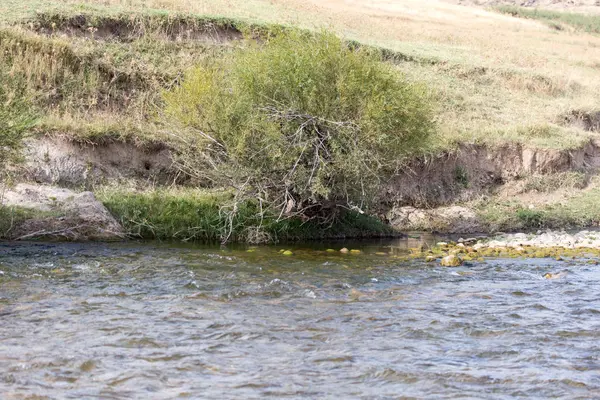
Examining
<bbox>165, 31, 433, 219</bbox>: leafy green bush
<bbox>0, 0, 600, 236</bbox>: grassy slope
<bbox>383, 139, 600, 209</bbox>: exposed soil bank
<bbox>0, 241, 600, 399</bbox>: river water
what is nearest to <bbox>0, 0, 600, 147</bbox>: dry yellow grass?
<bbox>0, 0, 600, 236</bbox>: grassy slope

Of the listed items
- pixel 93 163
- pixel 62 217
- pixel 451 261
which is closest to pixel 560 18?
pixel 93 163

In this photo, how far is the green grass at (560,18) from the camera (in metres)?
68.9

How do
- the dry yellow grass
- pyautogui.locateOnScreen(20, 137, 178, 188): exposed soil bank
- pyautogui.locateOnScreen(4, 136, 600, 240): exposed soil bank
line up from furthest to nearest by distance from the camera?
the dry yellow grass
pyautogui.locateOnScreen(20, 137, 178, 188): exposed soil bank
pyautogui.locateOnScreen(4, 136, 600, 240): exposed soil bank

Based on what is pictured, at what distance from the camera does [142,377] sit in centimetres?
823

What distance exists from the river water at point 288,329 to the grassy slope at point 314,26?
9391 mm

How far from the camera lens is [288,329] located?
34.2 feet

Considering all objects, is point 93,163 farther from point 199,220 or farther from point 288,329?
point 288,329

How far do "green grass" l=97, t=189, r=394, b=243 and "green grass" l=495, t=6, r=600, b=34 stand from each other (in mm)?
53909

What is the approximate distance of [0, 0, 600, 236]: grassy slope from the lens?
88.7 feet

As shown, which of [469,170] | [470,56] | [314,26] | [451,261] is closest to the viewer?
[451,261]

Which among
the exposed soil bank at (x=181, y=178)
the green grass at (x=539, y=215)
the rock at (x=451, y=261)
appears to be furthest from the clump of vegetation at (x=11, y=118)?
the green grass at (x=539, y=215)

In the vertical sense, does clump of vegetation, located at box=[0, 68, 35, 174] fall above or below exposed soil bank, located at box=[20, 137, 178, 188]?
above

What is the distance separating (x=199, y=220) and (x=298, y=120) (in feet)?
12.4

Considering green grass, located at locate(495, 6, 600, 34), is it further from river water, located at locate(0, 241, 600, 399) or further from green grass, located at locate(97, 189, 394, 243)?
river water, located at locate(0, 241, 600, 399)
